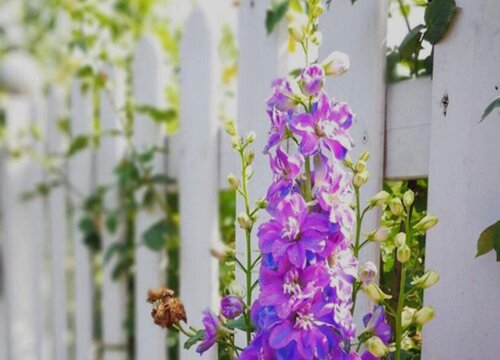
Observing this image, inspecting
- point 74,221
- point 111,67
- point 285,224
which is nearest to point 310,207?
point 285,224

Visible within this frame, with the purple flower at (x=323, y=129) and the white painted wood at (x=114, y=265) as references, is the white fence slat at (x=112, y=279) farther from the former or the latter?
the purple flower at (x=323, y=129)

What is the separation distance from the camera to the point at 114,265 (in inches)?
75.3

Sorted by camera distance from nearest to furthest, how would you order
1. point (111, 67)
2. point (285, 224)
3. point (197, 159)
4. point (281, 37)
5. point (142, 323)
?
point (285, 224)
point (281, 37)
point (197, 159)
point (142, 323)
point (111, 67)

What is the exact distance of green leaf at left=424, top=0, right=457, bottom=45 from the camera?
78 centimetres

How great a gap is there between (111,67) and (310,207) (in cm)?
135

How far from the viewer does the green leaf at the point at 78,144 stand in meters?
1.87

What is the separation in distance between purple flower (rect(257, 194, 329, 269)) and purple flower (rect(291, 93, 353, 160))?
0.06 m

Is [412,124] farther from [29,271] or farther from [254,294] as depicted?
[29,271]

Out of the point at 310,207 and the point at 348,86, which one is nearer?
the point at 310,207

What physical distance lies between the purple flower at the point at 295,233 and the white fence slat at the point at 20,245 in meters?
1.88

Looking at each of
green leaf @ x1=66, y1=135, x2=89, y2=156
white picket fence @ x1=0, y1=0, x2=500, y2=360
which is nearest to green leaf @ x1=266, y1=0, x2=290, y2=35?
white picket fence @ x1=0, y1=0, x2=500, y2=360

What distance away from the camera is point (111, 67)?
1.82m

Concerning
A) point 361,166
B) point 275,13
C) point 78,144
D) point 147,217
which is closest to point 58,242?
point 78,144

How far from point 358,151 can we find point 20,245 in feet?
6.65
